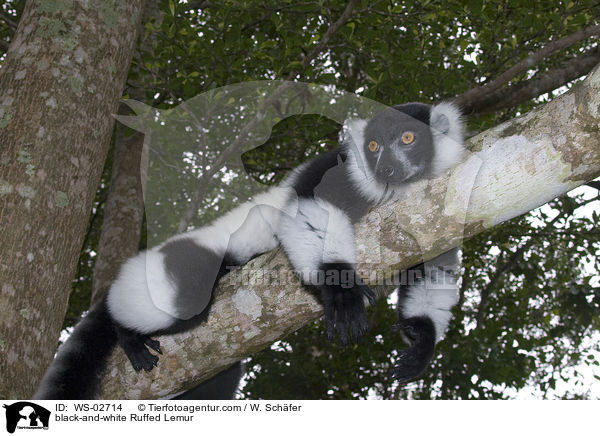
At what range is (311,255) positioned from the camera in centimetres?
243

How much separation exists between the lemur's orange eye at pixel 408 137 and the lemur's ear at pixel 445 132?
12 centimetres

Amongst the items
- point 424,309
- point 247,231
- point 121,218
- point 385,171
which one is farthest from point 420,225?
point 121,218

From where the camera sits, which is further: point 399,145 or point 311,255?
point 399,145

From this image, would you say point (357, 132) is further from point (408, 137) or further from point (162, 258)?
point (162, 258)

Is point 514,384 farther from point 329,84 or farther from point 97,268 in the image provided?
point 97,268

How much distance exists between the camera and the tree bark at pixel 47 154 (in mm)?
2494

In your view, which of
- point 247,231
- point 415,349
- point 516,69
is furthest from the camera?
point 516,69

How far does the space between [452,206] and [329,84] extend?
10.3ft

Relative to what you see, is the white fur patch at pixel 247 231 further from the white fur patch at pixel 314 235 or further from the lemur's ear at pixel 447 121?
the lemur's ear at pixel 447 121

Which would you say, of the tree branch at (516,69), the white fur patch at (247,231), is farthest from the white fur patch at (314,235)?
the tree branch at (516,69)

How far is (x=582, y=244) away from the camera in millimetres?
5945

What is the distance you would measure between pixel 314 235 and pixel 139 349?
3.10 ft

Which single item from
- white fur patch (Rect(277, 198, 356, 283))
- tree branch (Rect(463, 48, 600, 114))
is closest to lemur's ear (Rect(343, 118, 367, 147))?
white fur patch (Rect(277, 198, 356, 283))
